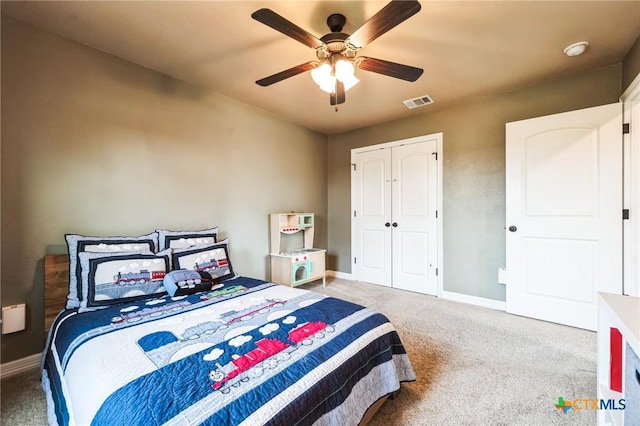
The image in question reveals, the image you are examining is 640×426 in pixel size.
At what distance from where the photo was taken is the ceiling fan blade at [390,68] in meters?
1.82

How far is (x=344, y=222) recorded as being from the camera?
4.57 meters

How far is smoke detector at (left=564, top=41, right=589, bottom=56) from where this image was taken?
2.16 m

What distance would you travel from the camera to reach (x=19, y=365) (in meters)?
1.91

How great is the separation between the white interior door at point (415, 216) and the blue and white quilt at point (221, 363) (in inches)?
88.6

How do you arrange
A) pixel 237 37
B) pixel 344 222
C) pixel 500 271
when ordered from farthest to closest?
pixel 344 222 < pixel 500 271 < pixel 237 37

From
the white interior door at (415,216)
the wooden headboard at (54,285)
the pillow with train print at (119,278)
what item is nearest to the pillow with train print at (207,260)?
the pillow with train print at (119,278)

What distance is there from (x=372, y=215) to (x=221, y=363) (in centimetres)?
337

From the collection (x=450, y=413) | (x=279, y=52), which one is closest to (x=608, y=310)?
(x=450, y=413)

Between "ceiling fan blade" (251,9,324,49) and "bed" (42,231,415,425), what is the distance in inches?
66.0

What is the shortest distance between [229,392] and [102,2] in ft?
7.96

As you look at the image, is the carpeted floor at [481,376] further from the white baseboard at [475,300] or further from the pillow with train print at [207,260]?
the pillow with train print at [207,260]

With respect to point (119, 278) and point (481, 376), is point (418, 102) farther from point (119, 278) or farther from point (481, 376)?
point (119, 278)

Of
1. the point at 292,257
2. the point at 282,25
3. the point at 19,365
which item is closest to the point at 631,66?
the point at 282,25

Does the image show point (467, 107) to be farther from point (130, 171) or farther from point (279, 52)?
point (130, 171)
